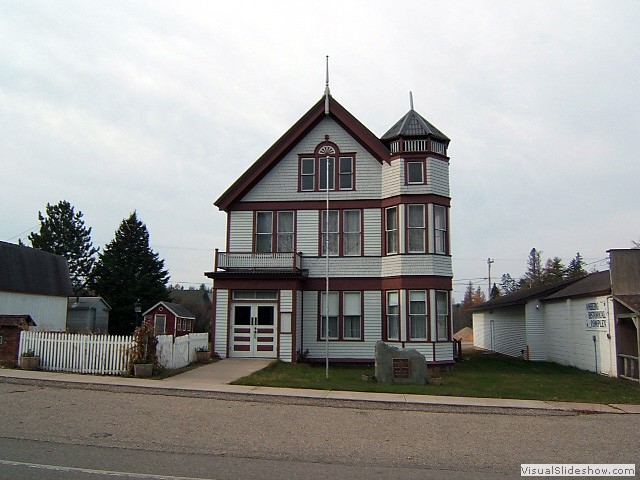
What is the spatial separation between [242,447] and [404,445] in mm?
2674

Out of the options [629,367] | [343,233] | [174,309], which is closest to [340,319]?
[343,233]

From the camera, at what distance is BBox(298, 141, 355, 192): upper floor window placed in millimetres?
25812

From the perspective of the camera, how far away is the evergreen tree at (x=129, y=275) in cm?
5709

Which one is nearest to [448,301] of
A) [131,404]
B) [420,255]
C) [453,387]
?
[420,255]

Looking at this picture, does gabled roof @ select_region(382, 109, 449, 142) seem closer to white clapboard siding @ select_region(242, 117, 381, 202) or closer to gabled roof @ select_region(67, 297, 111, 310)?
white clapboard siding @ select_region(242, 117, 381, 202)

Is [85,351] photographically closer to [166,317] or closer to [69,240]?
[166,317]

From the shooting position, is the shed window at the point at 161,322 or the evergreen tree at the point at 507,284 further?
the evergreen tree at the point at 507,284

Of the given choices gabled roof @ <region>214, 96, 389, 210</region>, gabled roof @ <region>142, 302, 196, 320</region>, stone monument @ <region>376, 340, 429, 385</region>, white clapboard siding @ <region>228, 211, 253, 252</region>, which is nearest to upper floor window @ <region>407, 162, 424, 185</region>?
gabled roof @ <region>214, 96, 389, 210</region>

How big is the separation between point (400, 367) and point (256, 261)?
932 centimetres

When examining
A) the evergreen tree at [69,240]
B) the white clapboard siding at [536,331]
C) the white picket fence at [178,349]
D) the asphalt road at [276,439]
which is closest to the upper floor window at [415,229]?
the white picket fence at [178,349]

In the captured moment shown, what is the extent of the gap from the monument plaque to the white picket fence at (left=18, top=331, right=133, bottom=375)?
26.8 feet

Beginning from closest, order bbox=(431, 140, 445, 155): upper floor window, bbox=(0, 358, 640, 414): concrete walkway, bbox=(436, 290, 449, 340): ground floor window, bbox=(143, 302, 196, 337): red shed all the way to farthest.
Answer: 1. bbox=(0, 358, 640, 414): concrete walkway
2. bbox=(436, 290, 449, 340): ground floor window
3. bbox=(431, 140, 445, 155): upper floor window
4. bbox=(143, 302, 196, 337): red shed

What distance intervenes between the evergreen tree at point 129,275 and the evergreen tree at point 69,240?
22.2ft

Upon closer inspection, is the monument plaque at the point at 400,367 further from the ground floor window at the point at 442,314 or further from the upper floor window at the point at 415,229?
the upper floor window at the point at 415,229
